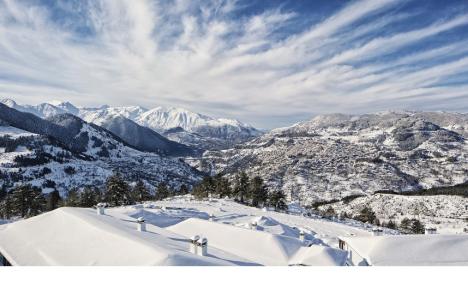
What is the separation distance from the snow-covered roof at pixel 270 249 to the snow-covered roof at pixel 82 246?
252 cm

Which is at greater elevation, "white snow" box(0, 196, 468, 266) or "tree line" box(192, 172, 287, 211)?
"white snow" box(0, 196, 468, 266)

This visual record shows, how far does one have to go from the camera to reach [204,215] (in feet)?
119

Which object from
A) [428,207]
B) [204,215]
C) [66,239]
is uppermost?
[66,239]

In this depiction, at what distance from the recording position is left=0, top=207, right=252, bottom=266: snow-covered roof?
33.2 feet

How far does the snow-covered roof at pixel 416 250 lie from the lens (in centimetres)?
1455

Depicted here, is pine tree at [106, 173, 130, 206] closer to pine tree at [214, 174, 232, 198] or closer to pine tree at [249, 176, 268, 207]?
pine tree at [214, 174, 232, 198]

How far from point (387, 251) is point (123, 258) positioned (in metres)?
11.8

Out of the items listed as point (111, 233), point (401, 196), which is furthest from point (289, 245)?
point (401, 196)

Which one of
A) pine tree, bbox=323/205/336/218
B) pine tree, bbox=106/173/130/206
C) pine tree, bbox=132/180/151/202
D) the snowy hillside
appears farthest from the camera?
the snowy hillside

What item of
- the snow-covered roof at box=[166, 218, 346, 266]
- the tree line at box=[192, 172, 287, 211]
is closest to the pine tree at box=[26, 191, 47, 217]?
the tree line at box=[192, 172, 287, 211]

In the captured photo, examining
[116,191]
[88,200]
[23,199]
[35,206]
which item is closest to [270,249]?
[116,191]

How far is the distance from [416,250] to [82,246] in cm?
1420

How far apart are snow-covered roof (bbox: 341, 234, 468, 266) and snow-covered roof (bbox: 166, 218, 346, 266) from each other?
5.34ft
